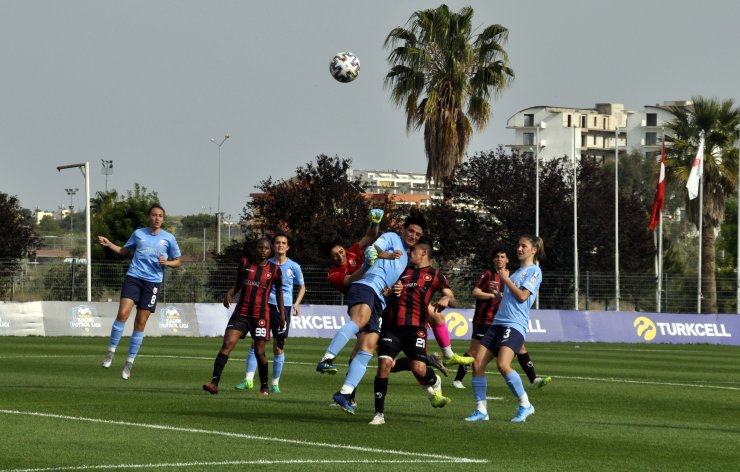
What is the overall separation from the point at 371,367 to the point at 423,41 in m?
34.9

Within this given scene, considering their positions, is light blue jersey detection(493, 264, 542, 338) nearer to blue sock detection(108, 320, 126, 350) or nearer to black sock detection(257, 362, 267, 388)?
black sock detection(257, 362, 267, 388)

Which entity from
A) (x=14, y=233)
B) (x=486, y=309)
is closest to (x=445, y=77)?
(x=14, y=233)

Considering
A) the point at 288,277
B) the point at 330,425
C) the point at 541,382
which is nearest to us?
the point at 330,425

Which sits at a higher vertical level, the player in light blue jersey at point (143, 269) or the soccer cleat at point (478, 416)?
the player in light blue jersey at point (143, 269)

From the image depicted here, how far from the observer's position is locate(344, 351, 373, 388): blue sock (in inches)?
493

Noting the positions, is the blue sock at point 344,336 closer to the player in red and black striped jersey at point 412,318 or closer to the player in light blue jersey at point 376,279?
the player in light blue jersey at point 376,279

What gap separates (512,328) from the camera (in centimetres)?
1302

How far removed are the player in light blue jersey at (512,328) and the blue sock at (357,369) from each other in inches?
46.7

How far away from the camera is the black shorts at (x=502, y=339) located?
1297 centimetres

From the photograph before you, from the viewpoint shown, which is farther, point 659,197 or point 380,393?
point 659,197

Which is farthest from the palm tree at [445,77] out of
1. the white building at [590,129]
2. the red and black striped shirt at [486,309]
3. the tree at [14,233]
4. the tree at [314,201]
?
the white building at [590,129]

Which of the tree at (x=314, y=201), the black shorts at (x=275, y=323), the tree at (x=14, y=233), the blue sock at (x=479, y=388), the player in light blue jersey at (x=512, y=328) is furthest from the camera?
the tree at (x=14, y=233)

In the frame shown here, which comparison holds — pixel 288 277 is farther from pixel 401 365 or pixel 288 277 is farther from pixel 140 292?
pixel 401 365

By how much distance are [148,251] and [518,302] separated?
6530 mm
